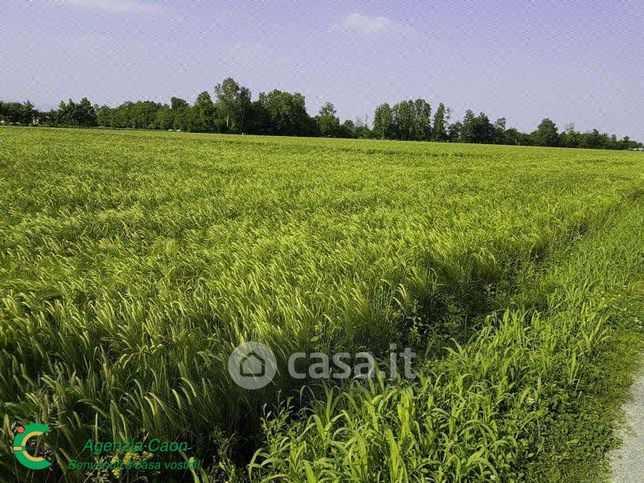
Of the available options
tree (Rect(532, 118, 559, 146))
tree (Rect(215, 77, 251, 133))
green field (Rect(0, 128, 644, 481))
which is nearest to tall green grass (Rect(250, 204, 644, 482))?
green field (Rect(0, 128, 644, 481))

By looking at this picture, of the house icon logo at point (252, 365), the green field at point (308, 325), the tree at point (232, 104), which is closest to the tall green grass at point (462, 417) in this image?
the green field at point (308, 325)

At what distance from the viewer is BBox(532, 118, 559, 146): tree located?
11819 centimetres

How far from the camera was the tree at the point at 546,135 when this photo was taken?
11819 centimetres

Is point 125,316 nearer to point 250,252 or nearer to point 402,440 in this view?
point 250,252

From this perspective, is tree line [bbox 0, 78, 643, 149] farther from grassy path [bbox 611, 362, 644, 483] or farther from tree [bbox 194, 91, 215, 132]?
grassy path [bbox 611, 362, 644, 483]

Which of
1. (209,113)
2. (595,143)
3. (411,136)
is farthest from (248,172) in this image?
(595,143)

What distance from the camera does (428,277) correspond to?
14.7ft

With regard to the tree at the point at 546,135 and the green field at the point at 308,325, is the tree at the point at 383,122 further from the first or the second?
the green field at the point at 308,325

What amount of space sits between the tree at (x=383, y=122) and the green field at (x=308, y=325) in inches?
4552

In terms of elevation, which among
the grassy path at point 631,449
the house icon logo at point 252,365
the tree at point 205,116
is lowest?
the grassy path at point 631,449

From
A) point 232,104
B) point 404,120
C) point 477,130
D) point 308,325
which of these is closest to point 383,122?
point 404,120

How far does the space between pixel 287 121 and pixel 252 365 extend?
4406 inches

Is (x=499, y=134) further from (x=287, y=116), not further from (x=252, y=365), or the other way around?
(x=252, y=365)

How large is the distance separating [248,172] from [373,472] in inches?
536
